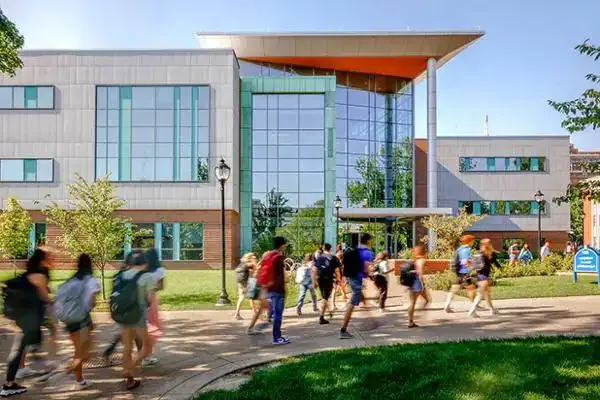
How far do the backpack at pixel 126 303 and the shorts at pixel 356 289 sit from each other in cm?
467

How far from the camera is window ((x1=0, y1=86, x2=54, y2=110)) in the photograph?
37.2 metres

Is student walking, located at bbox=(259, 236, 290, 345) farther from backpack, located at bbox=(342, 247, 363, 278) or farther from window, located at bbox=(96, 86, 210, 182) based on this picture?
window, located at bbox=(96, 86, 210, 182)

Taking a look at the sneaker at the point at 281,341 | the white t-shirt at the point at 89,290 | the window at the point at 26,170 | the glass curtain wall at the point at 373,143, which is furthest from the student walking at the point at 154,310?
the glass curtain wall at the point at 373,143

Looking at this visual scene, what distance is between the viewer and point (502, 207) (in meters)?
51.0

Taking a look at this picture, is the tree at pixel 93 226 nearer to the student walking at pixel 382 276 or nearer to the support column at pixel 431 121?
the student walking at pixel 382 276

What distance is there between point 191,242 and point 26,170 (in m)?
12.3

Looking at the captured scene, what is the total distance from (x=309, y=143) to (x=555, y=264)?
20.7 metres

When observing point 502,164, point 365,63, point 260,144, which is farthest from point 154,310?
point 502,164

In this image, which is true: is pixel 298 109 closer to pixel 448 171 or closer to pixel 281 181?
pixel 281 181

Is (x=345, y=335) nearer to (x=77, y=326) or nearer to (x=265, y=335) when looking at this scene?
(x=265, y=335)

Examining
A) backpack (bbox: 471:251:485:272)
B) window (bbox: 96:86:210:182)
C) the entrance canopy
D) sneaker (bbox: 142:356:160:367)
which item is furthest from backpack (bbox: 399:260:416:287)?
the entrance canopy

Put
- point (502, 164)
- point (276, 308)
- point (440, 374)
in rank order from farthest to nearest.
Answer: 1. point (502, 164)
2. point (276, 308)
3. point (440, 374)

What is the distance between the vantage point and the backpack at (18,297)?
730 cm

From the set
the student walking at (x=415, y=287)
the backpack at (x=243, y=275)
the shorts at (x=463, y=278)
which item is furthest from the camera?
the shorts at (x=463, y=278)
